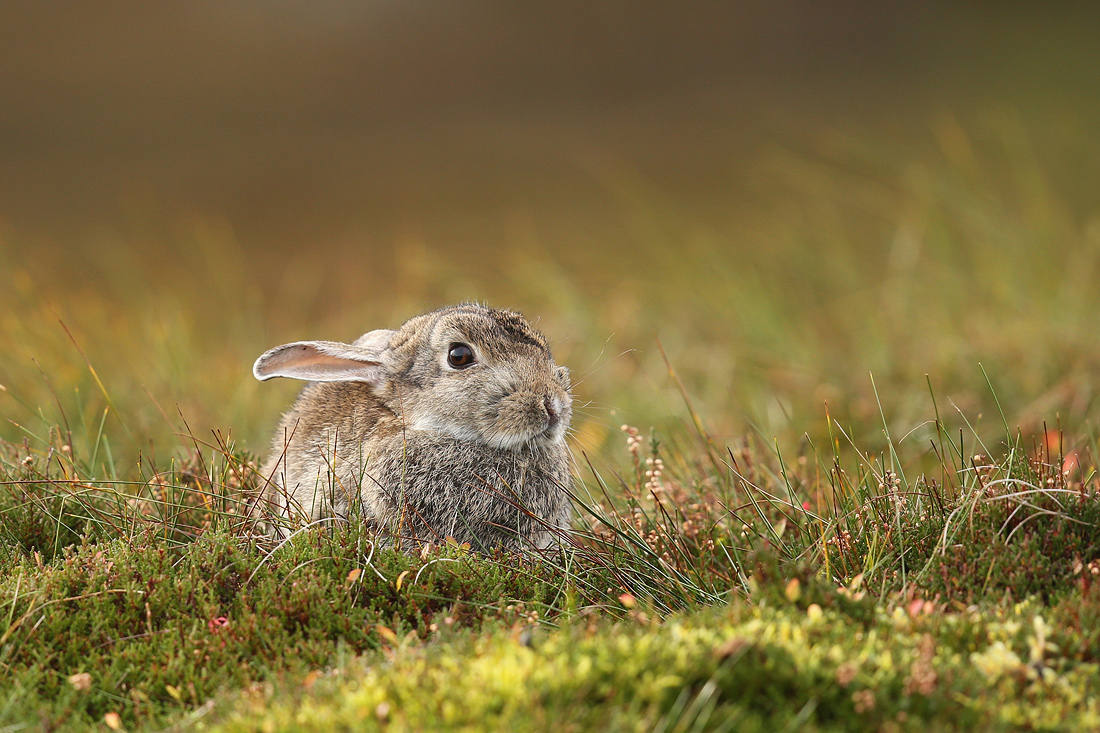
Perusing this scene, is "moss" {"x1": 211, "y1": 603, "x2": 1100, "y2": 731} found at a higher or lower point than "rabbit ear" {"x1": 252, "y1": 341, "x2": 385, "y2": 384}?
lower

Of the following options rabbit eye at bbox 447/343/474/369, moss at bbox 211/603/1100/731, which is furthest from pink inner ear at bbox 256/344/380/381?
moss at bbox 211/603/1100/731

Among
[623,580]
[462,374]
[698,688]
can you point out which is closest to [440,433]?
[462,374]

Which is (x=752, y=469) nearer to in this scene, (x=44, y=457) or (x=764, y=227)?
(x=44, y=457)


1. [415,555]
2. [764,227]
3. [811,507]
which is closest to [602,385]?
[764,227]

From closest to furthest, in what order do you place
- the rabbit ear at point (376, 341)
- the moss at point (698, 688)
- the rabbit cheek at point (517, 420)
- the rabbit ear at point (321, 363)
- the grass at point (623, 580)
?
the moss at point (698, 688)
the grass at point (623, 580)
the rabbit cheek at point (517, 420)
the rabbit ear at point (321, 363)
the rabbit ear at point (376, 341)

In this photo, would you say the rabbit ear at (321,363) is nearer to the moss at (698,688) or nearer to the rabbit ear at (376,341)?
the rabbit ear at (376,341)

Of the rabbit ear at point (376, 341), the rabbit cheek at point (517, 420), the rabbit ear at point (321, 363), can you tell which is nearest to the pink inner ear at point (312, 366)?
the rabbit ear at point (321, 363)

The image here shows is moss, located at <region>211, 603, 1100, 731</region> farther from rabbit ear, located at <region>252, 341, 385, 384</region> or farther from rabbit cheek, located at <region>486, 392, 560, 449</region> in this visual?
rabbit ear, located at <region>252, 341, 385, 384</region>

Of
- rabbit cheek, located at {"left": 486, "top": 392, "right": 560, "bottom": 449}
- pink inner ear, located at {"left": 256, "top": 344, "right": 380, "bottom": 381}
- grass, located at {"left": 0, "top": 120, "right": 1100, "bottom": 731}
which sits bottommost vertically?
grass, located at {"left": 0, "top": 120, "right": 1100, "bottom": 731}
